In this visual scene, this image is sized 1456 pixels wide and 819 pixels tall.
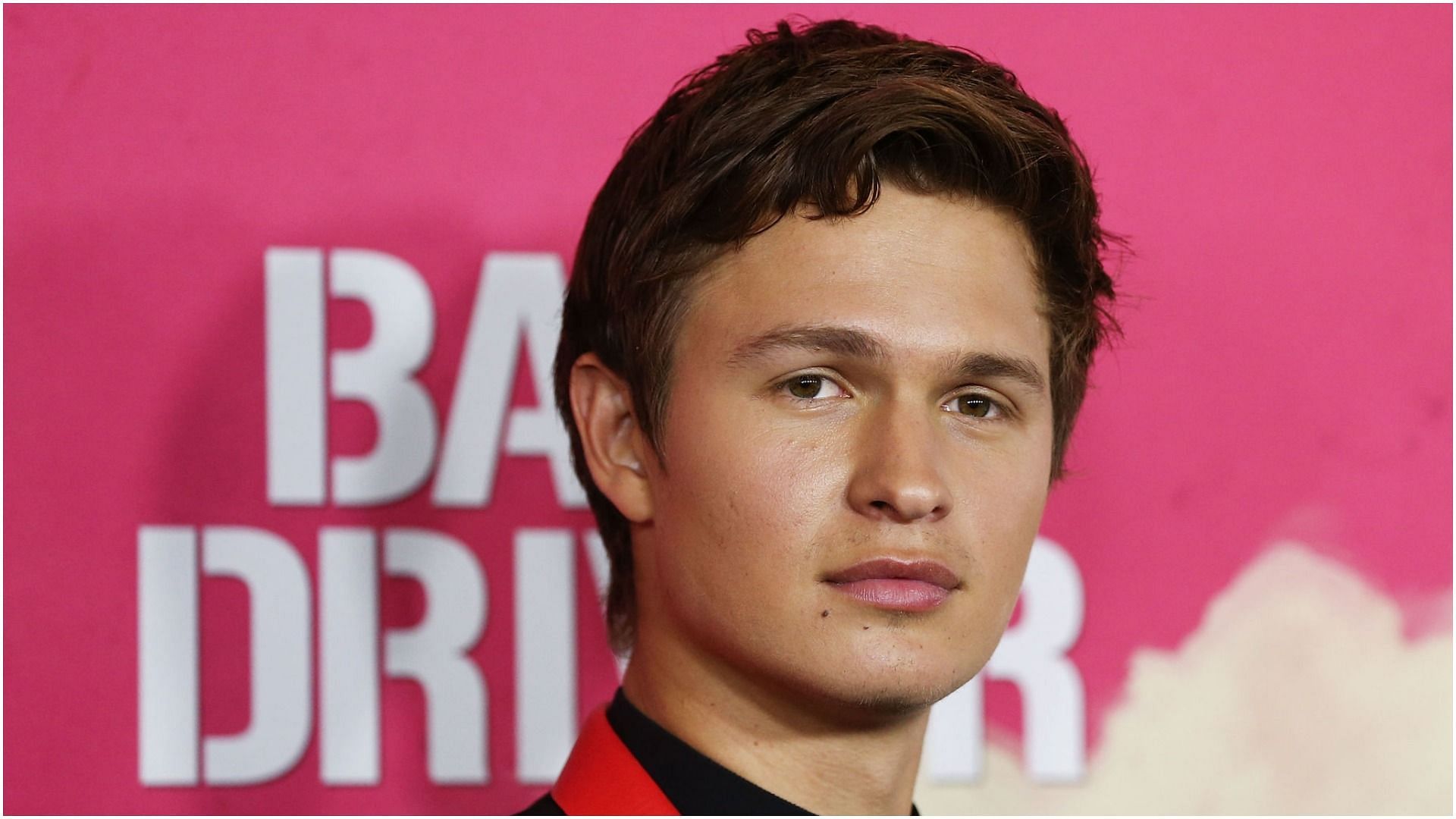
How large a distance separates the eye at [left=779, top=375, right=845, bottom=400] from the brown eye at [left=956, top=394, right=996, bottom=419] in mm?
118

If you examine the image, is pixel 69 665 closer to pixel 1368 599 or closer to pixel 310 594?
pixel 310 594

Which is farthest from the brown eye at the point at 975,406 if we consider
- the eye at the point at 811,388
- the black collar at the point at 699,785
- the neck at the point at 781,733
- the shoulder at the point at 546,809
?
the shoulder at the point at 546,809

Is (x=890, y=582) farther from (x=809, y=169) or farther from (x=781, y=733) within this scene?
(x=809, y=169)

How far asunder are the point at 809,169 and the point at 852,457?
0.24 m

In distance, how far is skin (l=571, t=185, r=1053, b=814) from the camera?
48.6 inches

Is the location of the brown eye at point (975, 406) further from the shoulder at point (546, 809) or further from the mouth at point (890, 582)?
the shoulder at point (546, 809)

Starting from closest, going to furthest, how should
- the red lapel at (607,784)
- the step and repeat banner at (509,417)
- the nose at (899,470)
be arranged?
the nose at (899,470) → the red lapel at (607,784) → the step and repeat banner at (509,417)

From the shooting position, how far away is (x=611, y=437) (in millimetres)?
1407

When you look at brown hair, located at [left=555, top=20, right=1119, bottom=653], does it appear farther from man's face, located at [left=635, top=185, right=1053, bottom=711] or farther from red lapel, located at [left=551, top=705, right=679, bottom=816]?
red lapel, located at [left=551, top=705, right=679, bottom=816]

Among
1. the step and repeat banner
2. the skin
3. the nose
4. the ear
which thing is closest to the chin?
the skin

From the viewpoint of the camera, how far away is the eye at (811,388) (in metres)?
1.28

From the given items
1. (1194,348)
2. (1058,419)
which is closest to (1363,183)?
(1194,348)

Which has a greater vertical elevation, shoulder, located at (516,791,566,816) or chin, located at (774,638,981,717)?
chin, located at (774,638,981,717)

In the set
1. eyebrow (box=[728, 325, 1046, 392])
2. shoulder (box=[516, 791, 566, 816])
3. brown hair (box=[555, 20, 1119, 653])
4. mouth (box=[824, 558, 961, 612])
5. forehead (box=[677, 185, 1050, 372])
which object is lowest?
shoulder (box=[516, 791, 566, 816])
